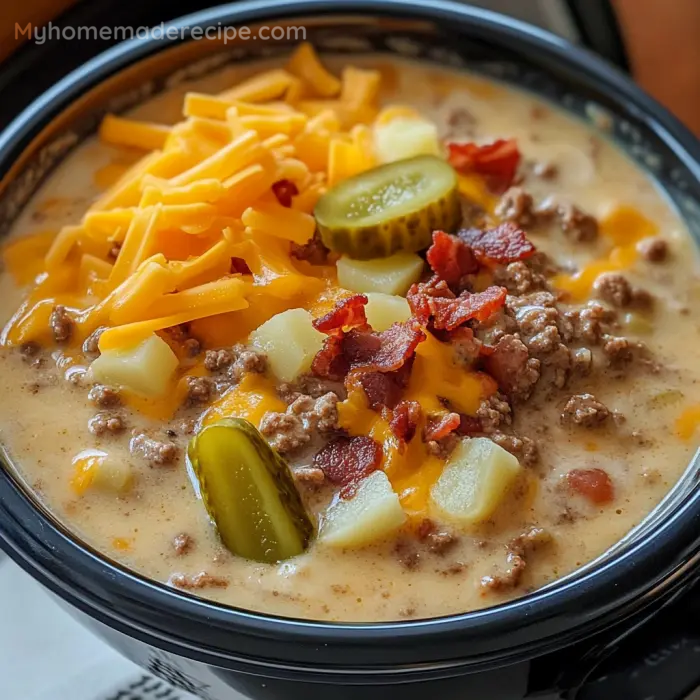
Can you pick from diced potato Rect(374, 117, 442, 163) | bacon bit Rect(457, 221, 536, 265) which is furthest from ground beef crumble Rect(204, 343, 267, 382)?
diced potato Rect(374, 117, 442, 163)

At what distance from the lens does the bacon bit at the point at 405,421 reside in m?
1.65

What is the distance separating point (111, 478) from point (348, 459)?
39cm

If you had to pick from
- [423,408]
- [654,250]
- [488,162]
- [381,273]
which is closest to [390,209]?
[381,273]

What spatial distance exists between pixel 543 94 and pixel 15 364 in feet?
4.64

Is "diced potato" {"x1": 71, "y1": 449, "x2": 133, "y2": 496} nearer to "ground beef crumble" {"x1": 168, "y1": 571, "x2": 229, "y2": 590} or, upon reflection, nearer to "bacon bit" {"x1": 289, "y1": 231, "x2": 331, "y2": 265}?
"ground beef crumble" {"x1": 168, "y1": 571, "x2": 229, "y2": 590}

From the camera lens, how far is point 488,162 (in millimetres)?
Result: 2209

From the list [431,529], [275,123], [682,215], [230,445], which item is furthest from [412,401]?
[682,215]

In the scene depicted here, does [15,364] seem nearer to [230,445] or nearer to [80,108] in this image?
[230,445]

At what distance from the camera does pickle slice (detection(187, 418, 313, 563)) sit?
5.11ft

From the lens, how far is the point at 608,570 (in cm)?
144

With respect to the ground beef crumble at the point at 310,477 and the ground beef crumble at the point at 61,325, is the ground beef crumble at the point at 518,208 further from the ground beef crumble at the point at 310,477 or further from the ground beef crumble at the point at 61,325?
the ground beef crumble at the point at 61,325

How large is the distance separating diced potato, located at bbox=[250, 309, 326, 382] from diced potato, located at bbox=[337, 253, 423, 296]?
16cm

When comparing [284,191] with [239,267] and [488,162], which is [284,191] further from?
[488,162]

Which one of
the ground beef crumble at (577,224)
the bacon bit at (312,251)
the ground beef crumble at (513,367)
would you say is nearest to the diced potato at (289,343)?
the bacon bit at (312,251)
